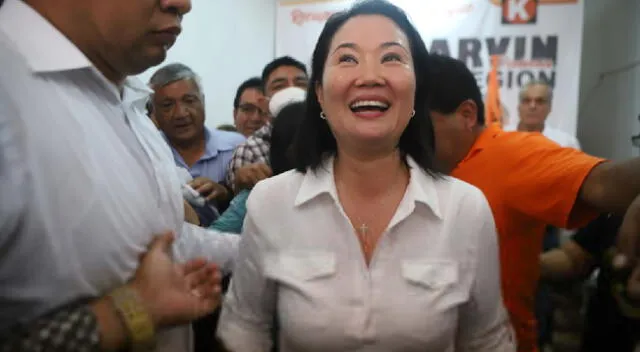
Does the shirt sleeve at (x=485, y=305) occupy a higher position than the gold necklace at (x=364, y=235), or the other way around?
the gold necklace at (x=364, y=235)

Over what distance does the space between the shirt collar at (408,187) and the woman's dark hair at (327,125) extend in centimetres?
3

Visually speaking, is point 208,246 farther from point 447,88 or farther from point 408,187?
point 447,88

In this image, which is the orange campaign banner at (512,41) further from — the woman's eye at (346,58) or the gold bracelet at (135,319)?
the gold bracelet at (135,319)

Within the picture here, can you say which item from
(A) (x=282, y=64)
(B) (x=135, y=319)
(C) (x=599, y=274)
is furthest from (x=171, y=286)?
(C) (x=599, y=274)

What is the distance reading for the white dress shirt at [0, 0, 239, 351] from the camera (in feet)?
2.22

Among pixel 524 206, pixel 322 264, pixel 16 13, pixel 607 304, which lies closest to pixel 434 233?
pixel 322 264

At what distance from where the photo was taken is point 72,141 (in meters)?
0.74

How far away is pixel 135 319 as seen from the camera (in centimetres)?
70

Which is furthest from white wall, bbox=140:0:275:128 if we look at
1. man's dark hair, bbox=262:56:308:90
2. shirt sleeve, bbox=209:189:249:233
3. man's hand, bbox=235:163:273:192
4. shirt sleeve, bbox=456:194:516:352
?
shirt sleeve, bbox=456:194:516:352

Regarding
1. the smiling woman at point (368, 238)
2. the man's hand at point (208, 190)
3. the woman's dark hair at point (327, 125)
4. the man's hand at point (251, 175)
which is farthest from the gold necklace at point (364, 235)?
the man's hand at point (208, 190)

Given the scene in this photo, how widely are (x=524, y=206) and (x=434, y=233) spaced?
34cm

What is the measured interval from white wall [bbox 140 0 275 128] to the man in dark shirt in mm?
2745

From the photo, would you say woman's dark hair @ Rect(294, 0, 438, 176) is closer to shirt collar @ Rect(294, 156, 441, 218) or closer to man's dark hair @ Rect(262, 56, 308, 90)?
shirt collar @ Rect(294, 156, 441, 218)

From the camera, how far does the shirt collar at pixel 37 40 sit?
0.75 m
